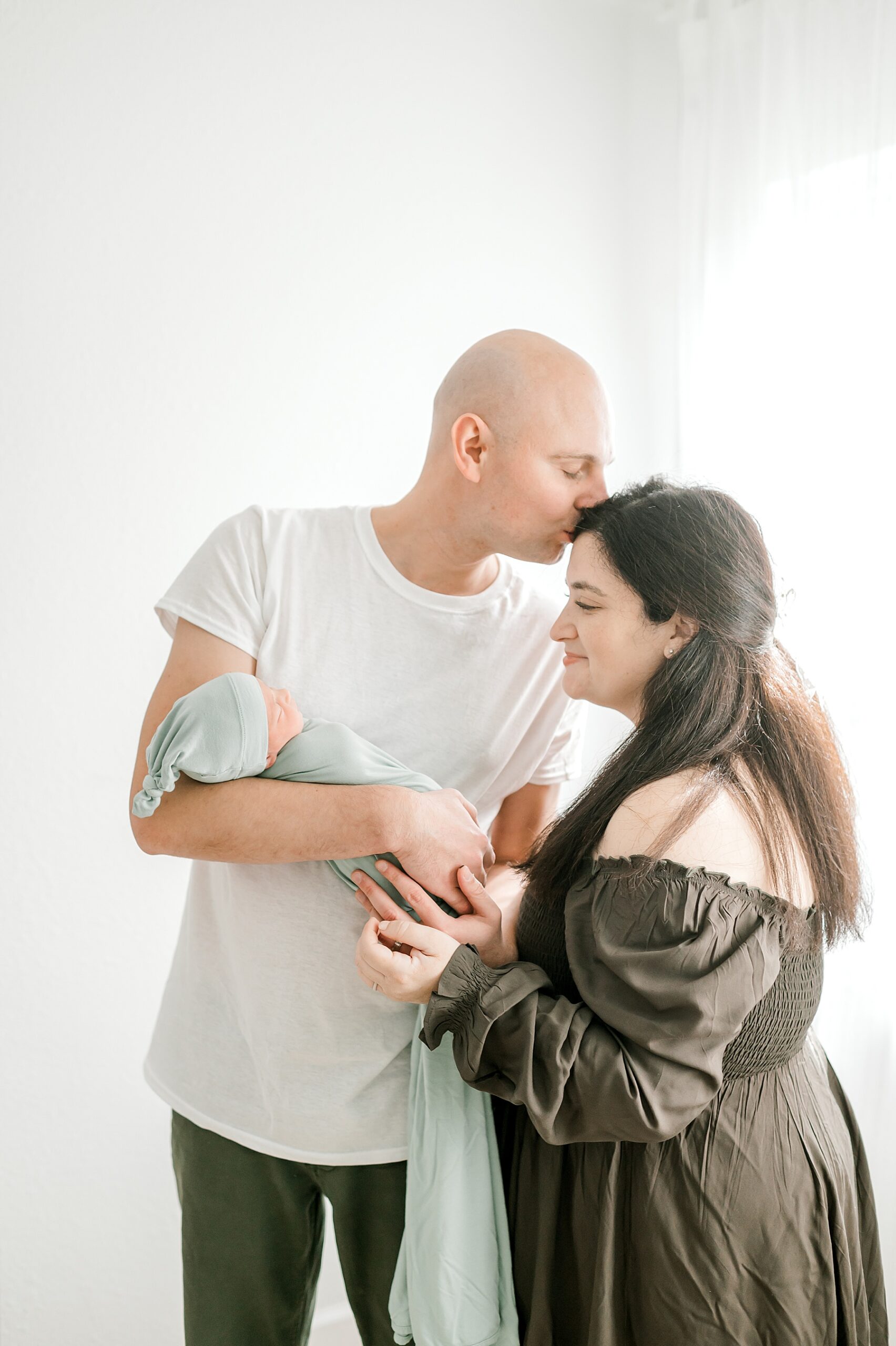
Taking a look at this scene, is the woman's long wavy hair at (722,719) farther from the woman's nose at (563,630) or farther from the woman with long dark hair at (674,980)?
the woman's nose at (563,630)

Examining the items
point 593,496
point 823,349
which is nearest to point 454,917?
point 593,496

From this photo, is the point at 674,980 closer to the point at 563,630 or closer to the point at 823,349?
the point at 563,630

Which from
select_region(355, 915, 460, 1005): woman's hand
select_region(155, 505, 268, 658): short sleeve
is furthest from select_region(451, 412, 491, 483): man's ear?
select_region(355, 915, 460, 1005): woman's hand

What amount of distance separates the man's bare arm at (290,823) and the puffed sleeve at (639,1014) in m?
0.21

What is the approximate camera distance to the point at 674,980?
3.49ft

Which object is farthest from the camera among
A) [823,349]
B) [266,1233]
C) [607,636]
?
[823,349]

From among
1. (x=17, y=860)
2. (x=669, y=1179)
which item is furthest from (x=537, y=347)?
Answer: (x=17, y=860)

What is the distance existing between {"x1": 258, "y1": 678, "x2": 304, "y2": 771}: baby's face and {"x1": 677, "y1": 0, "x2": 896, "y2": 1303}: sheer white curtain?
4.22ft

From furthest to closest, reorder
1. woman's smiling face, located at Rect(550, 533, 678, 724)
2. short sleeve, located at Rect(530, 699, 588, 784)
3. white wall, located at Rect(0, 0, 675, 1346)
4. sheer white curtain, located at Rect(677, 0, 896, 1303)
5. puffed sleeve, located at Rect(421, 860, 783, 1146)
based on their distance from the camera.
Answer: sheer white curtain, located at Rect(677, 0, 896, 1303) < white wall, located at Rect(0, 0, 675, 1346) < short sleeve, located at Rect(530, 699, 588, 784) < woman's smiling face, located at Rect(550, 533, 678, 724) < puffed sleeve, located at Rect(421, 860, 783, 1146)

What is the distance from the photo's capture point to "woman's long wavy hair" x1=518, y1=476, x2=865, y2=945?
1.19 meters

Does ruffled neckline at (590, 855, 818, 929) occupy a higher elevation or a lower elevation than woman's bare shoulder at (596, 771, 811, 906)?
lower

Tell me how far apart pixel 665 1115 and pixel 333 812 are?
1.64 feet

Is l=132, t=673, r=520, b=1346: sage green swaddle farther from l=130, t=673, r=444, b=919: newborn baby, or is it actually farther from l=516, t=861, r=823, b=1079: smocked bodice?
l=516, t=861, r=823, b=1079: smocked bodice

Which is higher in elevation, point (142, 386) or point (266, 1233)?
point (142, 386)
